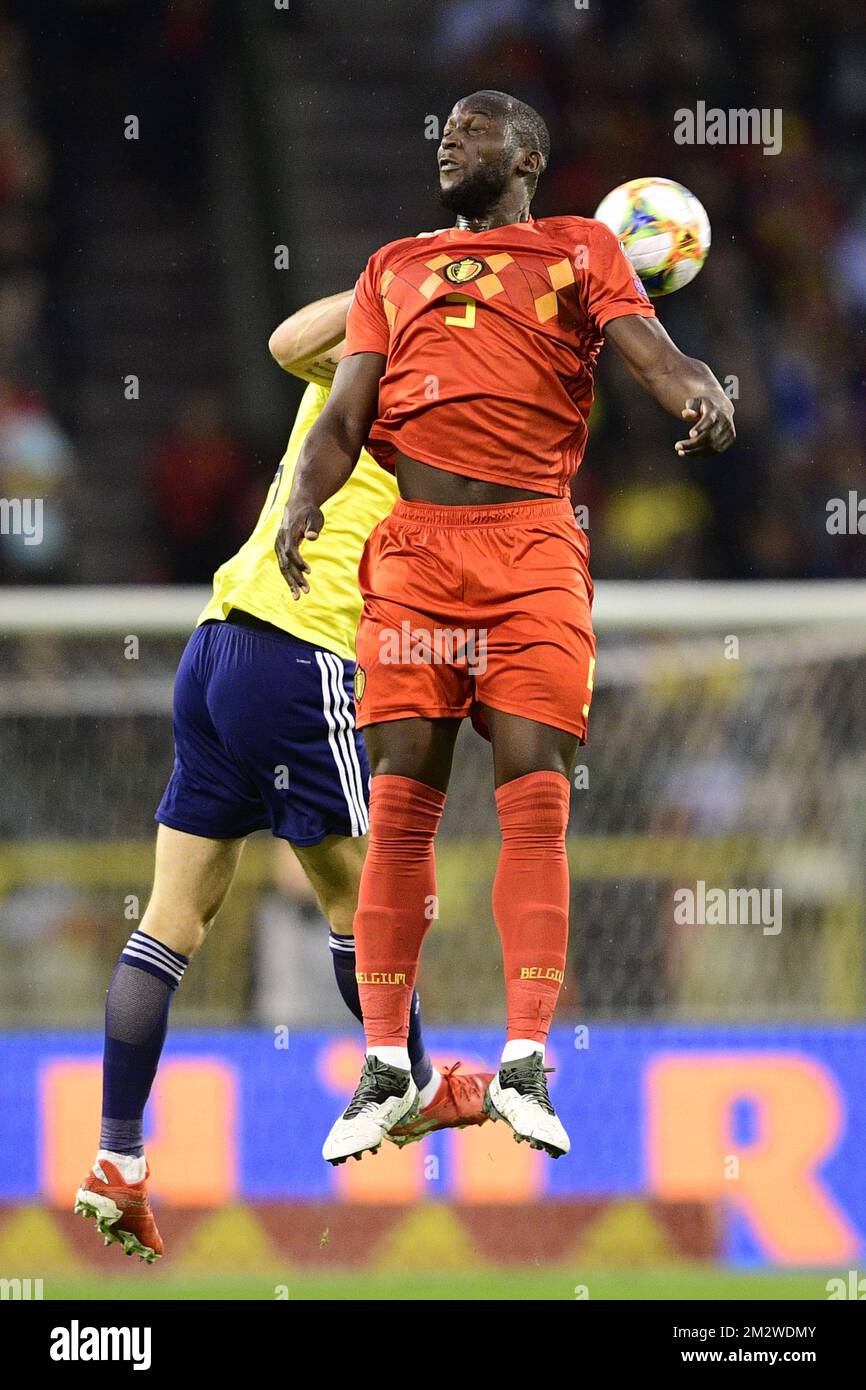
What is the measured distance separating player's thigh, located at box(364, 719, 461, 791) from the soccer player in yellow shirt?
1.66ft

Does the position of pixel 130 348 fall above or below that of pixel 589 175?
below

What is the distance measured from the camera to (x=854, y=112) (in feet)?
38.5

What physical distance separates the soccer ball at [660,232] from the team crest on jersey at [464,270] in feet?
1.53

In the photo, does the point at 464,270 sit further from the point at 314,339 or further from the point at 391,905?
the point at 391,905

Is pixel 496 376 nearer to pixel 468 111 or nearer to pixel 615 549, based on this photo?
pixel 468 111

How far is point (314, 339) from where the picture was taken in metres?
4.29

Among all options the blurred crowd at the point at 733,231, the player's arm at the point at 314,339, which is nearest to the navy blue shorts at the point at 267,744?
the player's arm at the point at 314,339

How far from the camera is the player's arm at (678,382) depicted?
3668mm

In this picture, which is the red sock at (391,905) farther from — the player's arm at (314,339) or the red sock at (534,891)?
the player's arm at (314,339)

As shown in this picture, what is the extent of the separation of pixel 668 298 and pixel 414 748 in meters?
7.27

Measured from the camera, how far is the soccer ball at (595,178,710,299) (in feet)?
14.2

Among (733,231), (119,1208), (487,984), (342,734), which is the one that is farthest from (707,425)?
(733,231)

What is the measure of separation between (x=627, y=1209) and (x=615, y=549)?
153 inches

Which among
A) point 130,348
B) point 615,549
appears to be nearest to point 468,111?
point 615,549
